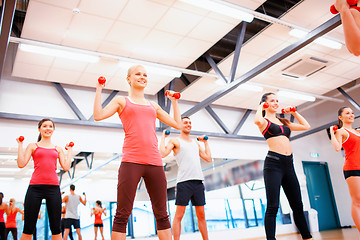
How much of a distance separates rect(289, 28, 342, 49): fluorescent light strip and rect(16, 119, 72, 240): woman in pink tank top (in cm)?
407

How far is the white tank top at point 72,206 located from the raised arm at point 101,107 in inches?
179

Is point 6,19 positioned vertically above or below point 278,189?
above

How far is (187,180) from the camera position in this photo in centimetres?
342

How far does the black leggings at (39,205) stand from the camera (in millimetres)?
2742

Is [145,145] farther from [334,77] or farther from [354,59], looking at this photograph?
[334,77]

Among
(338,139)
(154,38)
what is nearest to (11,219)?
(154,38)

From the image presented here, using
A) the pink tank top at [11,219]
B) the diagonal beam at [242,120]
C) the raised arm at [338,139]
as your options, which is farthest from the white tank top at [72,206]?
the raised arm at [338,139]

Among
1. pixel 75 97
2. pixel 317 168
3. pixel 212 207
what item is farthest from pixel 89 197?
pixel 317 168

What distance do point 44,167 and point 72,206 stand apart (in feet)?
10.6

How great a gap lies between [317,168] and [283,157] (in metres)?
8.02

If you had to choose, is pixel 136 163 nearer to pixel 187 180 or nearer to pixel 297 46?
pixel 187 180

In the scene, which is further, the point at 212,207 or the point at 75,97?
the point at 212,207

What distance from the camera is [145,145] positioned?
6.43ft

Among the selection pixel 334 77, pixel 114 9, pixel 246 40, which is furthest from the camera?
pixel 334 77
